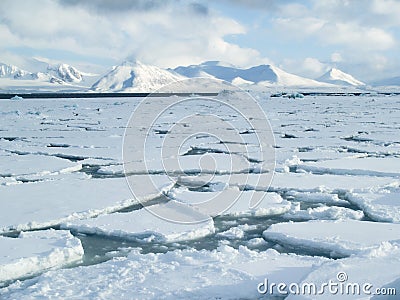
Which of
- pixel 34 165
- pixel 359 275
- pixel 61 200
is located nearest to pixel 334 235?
pixel 359 275

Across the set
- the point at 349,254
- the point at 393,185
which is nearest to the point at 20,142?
the point at 393,185

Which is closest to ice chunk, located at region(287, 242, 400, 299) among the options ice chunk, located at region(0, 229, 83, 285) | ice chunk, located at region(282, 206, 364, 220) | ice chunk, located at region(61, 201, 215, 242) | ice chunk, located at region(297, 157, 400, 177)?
ice chunk, located at region(282, 206, 364, 220)

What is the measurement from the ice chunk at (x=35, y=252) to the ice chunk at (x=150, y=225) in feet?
1.35

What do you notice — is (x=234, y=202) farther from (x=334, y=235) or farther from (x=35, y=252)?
(x=35, y=252)

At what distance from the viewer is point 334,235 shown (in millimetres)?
4660

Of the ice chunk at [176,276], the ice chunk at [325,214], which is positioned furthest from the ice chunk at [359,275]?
the ice chunk at [325,214]

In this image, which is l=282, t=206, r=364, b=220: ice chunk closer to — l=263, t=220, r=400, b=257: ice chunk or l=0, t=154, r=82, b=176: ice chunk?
l=263, t=220, r=400, b=257: ice chunk

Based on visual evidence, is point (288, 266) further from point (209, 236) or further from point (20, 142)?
point (20, 142)

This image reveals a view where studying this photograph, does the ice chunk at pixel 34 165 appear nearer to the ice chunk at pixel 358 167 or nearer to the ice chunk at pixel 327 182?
the ice chunk at pixel 327 182

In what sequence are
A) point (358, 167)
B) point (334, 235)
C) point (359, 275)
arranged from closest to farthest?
point (359, 275)
point (334, 235)
point (358, 167)

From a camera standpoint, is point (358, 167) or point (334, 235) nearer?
point (334, 235)

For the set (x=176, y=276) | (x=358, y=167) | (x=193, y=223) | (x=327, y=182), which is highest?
(x=358, y=167)

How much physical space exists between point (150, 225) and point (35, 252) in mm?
1319

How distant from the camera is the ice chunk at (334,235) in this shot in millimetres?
4328
